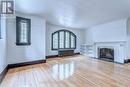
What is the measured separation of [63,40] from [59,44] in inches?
19.2

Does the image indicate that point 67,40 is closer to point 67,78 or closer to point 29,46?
point 29,46

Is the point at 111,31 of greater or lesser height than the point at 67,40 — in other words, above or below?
above

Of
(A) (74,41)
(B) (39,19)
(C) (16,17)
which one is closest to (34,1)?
(C) (16,17)

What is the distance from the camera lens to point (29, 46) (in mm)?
4914

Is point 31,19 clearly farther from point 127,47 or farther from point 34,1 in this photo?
point 127,47

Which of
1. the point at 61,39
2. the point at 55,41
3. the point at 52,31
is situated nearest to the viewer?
the point at 52,31

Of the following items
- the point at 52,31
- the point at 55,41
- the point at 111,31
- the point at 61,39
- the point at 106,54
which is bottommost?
the point at 106,54

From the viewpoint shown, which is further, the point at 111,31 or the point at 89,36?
the point at 89,36

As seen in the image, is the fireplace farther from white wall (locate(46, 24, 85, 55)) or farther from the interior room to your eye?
white wall (locate(46, 24, 85, 55))

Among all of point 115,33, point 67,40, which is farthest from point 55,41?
point 115,33

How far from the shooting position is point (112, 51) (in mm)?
5844

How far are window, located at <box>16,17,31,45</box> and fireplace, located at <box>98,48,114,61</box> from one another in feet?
14.5

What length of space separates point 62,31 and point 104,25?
3.07 m

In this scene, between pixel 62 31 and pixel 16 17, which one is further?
pixel 62 31
